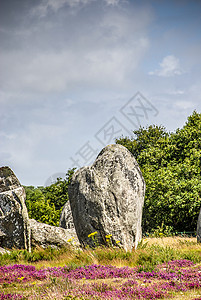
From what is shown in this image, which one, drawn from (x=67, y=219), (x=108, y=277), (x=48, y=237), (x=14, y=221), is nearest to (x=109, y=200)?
(x=108, y=277)

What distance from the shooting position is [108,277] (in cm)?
738

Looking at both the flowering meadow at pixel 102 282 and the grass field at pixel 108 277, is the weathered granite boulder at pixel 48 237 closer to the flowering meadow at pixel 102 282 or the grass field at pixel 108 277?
the grass field at pixel 108 277

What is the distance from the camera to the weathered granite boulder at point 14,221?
1292 cm

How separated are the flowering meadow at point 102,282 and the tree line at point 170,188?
14082 millimetres

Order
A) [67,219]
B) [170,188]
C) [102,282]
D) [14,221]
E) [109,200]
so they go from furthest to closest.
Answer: [170,188], [67,219], [14,221], [109,200], [102,282]

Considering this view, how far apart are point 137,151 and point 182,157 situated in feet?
35.5

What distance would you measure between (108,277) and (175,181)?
17.2 metres

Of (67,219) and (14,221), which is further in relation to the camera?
(67,219)

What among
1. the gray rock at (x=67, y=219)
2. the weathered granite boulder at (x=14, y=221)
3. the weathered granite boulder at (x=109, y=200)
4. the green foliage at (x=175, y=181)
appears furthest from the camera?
the green foliage at (x=175, y=181)

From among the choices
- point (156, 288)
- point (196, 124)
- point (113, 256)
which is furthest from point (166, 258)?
point (196, 124)

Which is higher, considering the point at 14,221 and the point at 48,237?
the point at 14,221

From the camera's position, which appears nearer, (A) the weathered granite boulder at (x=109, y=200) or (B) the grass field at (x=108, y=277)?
(B) the grass field at (x=108, y=277)

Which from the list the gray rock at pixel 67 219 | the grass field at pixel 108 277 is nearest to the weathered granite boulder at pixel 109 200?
the grass field at pixel 108 277

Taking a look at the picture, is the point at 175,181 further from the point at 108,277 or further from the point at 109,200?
the point at 108,277
